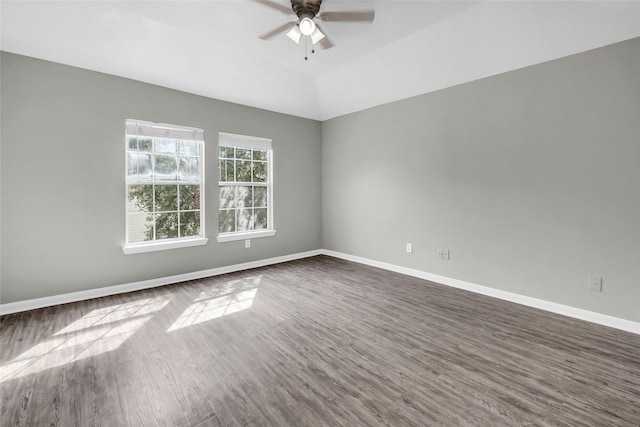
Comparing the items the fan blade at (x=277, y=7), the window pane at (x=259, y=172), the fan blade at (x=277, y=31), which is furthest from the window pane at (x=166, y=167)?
the fan blade at (x=277, y=7)

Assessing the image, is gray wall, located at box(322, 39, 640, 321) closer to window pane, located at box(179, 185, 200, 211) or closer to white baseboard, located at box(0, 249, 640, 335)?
white baseboard, located at box(0, 249, 640, 335)

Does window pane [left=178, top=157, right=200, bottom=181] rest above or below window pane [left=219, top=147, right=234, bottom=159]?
below

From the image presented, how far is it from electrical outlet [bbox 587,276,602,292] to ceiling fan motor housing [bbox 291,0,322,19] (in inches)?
142

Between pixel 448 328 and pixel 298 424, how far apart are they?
5.65 ft

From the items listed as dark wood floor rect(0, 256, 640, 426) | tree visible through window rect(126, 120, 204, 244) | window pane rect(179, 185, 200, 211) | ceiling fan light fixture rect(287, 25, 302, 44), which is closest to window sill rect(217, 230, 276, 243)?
tree visible through window rect(126, 120, 204, 244)

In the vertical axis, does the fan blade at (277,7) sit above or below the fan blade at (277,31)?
above

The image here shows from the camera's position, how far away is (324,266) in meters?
4.81

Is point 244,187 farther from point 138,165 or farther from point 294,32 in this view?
point 294,32

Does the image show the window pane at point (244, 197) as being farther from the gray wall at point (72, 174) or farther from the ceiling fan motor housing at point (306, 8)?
the ceiling fan motor housing at point (306, 8)

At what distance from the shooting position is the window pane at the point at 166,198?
3871mm

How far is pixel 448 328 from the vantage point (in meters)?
2.65

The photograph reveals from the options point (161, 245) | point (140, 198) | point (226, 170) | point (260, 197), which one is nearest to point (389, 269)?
point (260, 197)

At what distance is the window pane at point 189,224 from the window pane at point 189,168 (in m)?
0.52

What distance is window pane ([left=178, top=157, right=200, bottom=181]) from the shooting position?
405 centimetres
